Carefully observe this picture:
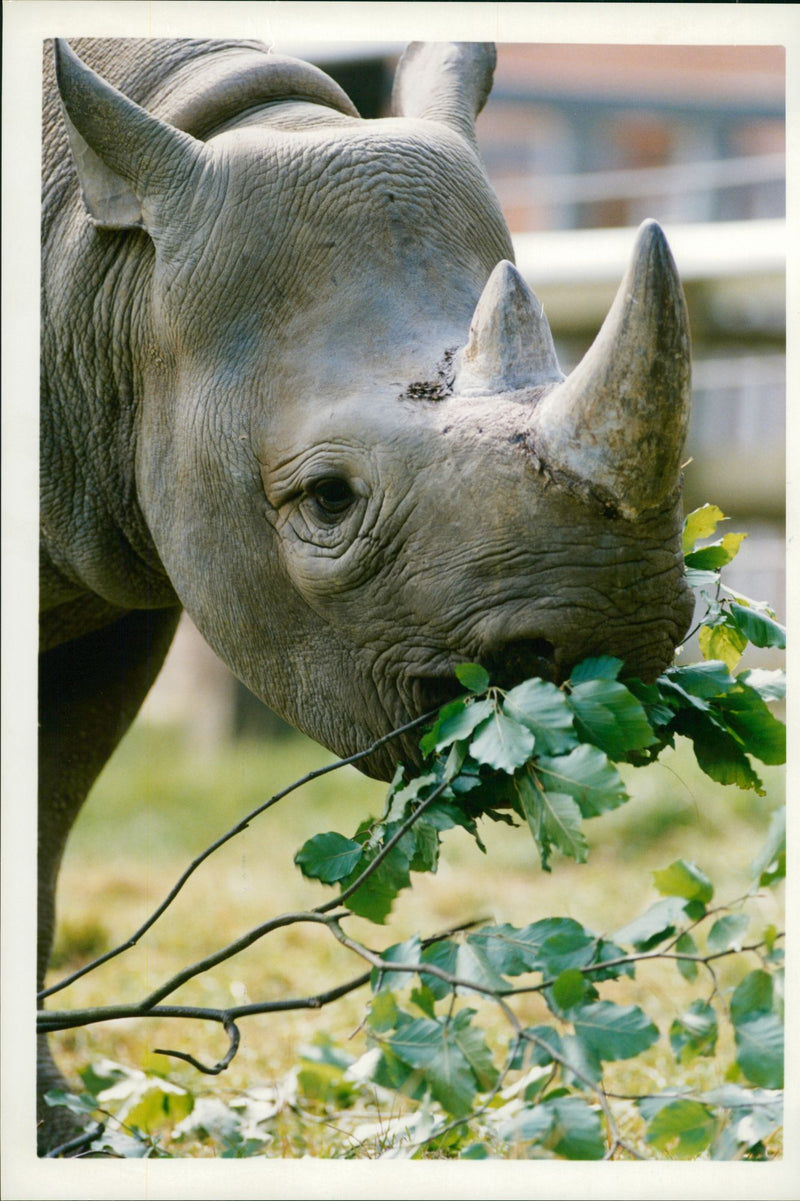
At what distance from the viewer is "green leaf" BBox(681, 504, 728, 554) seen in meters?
3.01

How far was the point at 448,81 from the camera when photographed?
3.33 m

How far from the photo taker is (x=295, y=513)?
109 inches

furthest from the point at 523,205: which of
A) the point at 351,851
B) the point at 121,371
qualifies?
the point at 351,851

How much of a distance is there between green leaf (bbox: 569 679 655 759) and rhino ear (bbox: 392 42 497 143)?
4.53 feet

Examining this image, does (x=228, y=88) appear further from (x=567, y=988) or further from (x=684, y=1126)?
(x=684, y=1126)

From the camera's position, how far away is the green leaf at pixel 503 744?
238cm

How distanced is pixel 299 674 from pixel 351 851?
38cm

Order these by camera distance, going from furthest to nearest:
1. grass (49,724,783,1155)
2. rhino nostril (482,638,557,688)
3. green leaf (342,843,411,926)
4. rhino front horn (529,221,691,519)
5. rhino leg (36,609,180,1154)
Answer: grass (49,724,783,1155)
rhino leg (36,609,180,1154)
green leaf (342,843,411,926)
rhino nostril (482,638,557,688)
rhino front horn (529,221,691,519)

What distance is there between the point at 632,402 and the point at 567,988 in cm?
88

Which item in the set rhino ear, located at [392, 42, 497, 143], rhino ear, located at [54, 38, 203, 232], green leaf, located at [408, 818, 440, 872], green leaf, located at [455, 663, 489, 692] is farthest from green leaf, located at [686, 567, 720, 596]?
rhino ear, located at [54, 38, 203, 232]

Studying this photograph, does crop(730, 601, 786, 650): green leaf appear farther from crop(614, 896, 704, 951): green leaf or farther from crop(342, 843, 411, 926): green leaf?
crop(342, 843, 411, 926): green leaf

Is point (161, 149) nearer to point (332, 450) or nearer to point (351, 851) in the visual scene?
point (332, 450)

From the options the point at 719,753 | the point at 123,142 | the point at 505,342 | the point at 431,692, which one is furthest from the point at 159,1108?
the point at 123,142

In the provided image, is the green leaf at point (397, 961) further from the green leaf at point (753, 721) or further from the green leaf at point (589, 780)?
the green leaf at point (753, 721)
